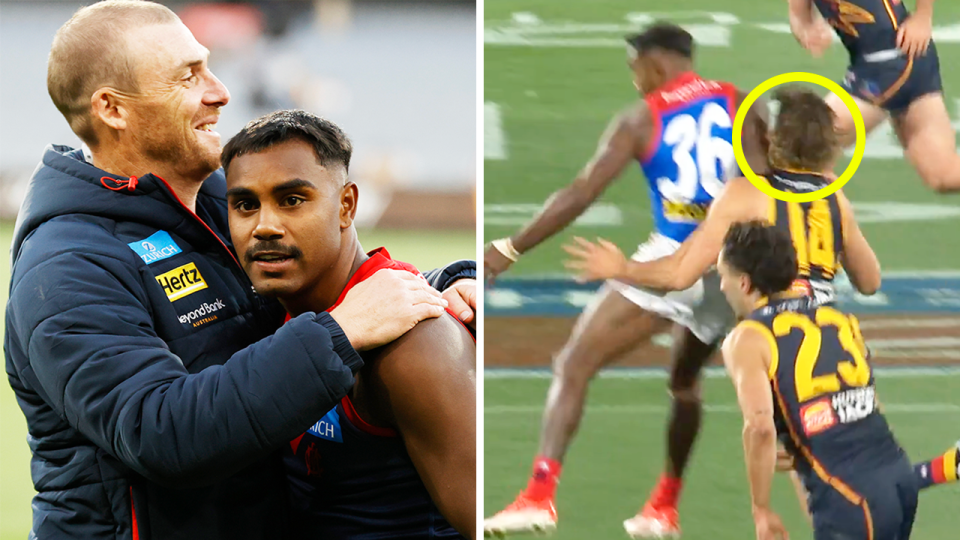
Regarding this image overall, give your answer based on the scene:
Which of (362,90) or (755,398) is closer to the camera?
(755,398)

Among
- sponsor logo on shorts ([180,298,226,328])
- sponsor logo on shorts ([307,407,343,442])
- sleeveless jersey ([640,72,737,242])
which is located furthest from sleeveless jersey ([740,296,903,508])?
sponsor logo on shorts ([180,298,226,328])

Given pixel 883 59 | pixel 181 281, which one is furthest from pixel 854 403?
pixel 181 281

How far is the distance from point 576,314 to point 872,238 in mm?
565

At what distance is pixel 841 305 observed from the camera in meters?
1.70

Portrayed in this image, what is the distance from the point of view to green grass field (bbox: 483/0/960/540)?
66.6 inches

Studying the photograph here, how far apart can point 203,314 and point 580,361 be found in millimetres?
706

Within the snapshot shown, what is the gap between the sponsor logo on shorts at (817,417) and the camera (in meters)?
1.65

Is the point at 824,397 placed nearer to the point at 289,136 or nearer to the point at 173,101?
the point at 289,136

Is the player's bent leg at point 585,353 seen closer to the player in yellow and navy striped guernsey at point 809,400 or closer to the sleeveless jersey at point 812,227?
the player in yellow and navy striped guernsey at point 809,400

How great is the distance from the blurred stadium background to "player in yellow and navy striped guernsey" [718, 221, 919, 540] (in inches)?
301

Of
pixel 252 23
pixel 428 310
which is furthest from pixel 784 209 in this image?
pixel 252 23

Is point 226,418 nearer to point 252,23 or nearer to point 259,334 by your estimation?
point 259,334

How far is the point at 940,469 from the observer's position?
1715 millimetres

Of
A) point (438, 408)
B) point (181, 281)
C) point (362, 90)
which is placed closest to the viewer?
point (438, 408)
